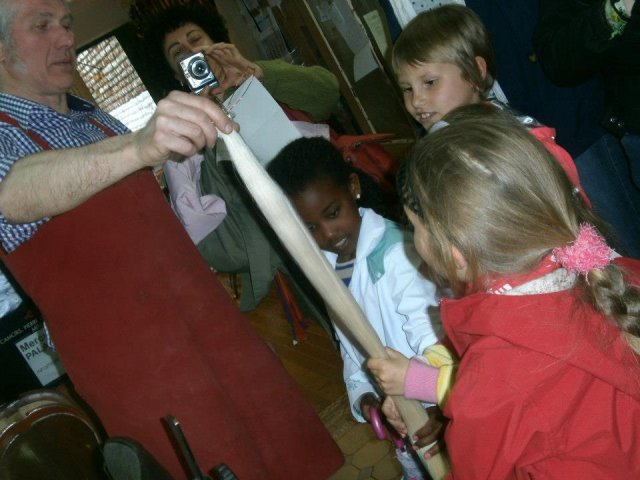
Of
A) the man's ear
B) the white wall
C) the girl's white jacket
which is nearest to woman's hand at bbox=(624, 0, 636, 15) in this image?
the man's ear

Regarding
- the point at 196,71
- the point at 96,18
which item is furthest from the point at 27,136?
the point at 96,18

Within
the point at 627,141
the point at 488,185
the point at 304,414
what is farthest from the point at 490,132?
the point at 304,414

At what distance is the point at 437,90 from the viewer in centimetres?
142

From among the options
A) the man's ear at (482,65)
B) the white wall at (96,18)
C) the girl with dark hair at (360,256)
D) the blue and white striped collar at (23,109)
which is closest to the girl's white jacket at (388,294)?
the girl with dark hair at (360,256)

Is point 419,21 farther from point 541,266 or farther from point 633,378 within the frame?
point 633,378

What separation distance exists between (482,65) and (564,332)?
0.87m

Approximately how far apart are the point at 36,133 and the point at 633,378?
1199 mm

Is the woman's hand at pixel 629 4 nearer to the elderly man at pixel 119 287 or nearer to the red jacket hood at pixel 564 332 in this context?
the red jacket hood at pixel 564 332

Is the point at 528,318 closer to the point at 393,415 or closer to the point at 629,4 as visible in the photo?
the point at 393,415

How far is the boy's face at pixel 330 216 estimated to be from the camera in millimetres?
1345

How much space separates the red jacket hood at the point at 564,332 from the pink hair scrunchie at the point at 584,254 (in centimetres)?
6

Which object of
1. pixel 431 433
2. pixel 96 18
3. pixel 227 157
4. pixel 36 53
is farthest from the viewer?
pixel 96 18

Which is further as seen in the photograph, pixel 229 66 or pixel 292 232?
pixel 229 66

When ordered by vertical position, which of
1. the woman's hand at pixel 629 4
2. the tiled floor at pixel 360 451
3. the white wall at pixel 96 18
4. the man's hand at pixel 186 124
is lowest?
the tiled floor at pixel 360 451
